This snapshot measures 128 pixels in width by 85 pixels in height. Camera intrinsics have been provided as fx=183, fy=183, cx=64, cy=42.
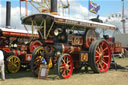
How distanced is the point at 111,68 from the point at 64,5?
1151 cm

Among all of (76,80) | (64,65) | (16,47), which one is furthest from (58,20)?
(16,47)

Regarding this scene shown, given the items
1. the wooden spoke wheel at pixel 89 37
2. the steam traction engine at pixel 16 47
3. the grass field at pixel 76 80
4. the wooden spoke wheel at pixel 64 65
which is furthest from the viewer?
the steam traction engine at pixel 16 47

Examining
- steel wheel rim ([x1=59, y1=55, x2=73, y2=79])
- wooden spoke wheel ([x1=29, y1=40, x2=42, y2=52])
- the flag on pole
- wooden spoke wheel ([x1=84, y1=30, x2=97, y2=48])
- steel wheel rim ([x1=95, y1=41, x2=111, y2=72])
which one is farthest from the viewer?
the flag on pole

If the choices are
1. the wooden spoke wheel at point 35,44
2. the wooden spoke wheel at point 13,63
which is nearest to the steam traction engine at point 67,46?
the wooden spoke wheel at point 35,44

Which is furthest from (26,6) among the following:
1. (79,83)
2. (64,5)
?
(79,83)

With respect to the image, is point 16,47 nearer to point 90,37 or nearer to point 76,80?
point 90,37

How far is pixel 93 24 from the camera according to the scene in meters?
8.38

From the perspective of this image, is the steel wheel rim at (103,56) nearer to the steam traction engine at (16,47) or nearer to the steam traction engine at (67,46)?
the steam traction engine at (67,46)

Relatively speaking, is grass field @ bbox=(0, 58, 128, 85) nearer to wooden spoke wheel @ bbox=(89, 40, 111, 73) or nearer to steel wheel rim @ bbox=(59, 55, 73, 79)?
steel wheel rim @ bbox=(59, 55, 73, 79)

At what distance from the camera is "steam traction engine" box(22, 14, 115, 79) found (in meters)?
7.06

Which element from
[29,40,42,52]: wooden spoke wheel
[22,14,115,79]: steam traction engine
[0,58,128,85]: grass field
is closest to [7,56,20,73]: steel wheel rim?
[29,40,42,52]: wooden spoke wheel

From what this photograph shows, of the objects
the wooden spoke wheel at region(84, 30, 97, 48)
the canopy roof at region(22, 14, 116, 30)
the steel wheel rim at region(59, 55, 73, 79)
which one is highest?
the canopy roof at region(22, 14, 116, 30)

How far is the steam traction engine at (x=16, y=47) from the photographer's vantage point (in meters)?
9.05

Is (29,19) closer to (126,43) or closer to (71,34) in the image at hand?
(71,34)
